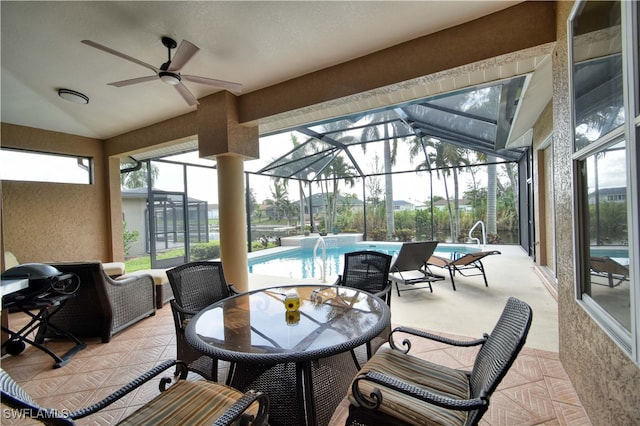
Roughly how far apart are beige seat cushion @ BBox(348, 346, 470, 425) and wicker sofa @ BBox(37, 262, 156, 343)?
308cm

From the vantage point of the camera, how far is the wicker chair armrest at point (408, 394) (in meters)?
1.15

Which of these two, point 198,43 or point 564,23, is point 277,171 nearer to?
point 198,43

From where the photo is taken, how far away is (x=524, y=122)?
509cm

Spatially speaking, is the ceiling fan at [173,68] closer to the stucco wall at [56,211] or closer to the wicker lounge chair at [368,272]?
the wicker lounge chair at [368,272]

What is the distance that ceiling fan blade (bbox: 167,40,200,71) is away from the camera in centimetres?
237

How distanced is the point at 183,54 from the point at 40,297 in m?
2.79

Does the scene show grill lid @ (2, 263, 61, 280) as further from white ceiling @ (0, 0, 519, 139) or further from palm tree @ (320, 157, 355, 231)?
palm tree @ (320, 157, 355, 231)

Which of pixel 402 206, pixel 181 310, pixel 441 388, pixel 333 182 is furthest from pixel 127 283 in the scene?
pixel 402 206

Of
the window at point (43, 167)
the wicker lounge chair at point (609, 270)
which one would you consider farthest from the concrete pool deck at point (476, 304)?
the window at point (43, 167)

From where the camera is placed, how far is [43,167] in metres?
5.15

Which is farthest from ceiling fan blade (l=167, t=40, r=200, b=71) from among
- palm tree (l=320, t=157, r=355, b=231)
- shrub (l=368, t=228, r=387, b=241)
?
shrub (l=368, t=228, r=387, b=241)

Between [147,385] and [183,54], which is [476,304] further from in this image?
[183,54]

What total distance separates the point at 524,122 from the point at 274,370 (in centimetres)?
581

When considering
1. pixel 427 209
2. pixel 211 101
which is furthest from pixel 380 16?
pixel 427 209
